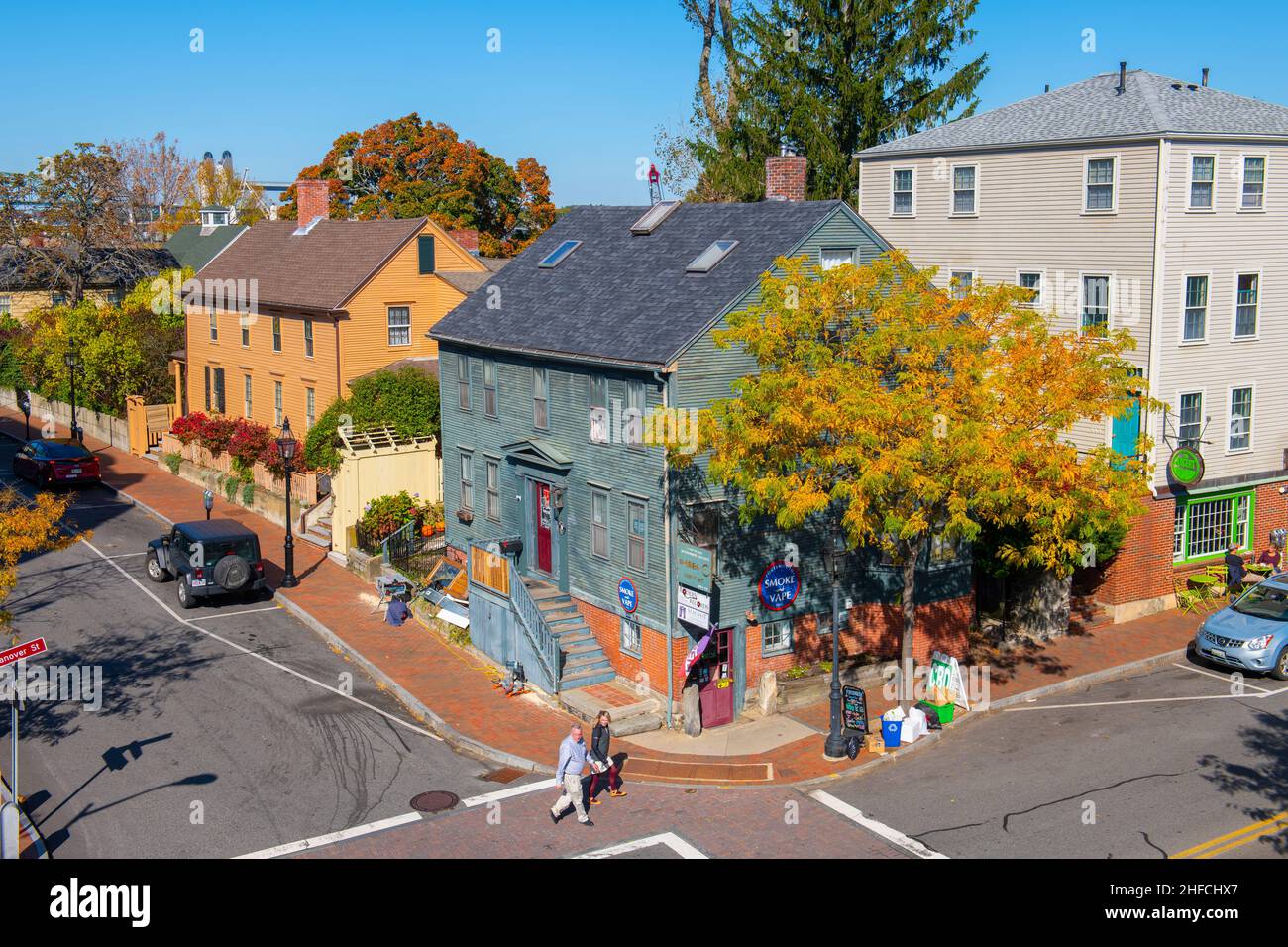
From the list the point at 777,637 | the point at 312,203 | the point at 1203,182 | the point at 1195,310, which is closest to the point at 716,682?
the point at 777,637

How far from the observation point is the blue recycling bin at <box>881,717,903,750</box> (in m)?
22.5

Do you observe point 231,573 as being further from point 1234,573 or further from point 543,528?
point 1234,573

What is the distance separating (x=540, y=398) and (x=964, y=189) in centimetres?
1496

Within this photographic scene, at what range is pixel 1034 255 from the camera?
33.0 meters

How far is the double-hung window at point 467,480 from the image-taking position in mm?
30953

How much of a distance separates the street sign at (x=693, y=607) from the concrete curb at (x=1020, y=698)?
11.3 feet

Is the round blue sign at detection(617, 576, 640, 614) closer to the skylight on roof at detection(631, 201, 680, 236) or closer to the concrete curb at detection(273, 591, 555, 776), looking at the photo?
the concrete curb at detection(273, 591, 555, 776)

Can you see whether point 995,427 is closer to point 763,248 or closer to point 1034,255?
Result: point 763,248

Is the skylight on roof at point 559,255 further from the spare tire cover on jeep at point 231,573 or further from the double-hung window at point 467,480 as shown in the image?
the spare tire cover on jeep at point 231,573

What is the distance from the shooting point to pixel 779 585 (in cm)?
2452

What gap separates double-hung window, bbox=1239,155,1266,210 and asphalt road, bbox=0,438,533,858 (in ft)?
77.5

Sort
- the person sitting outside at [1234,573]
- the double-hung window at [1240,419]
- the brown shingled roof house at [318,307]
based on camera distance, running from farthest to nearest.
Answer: the brown shingled roof house at [318,307] → the double-hung window at [1240,419] → the person sitting outside at [1234,573]

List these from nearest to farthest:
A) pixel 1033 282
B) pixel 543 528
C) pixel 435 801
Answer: pixel 435 801 < pixel 543 528 < pixel 1033 282

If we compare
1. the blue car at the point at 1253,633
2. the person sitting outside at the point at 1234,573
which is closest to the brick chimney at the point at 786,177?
the blue car at the point at 1253,633
